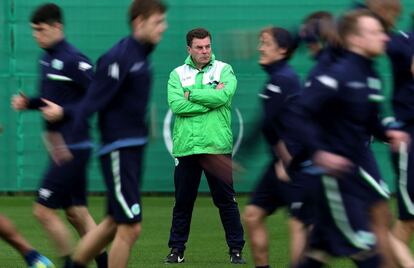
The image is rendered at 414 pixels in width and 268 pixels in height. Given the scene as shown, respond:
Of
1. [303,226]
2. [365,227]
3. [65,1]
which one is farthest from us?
[65,1]

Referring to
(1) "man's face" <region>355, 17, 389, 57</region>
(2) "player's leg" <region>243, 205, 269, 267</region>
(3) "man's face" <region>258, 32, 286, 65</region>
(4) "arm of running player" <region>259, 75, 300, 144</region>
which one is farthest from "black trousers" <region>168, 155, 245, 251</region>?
(1) "man's face" <region>355, 17, 389, 57</region>

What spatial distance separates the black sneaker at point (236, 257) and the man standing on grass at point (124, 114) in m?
2.95

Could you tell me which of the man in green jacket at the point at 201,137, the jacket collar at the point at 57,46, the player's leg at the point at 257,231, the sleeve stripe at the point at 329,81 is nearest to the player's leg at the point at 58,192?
the jacket collar at the point at 57,46

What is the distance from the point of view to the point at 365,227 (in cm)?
756

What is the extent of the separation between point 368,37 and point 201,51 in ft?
15.0

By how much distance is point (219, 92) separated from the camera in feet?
40.7

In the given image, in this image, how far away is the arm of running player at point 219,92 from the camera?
12375 millimetres

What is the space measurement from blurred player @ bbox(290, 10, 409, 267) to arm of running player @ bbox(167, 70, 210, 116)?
189 inches

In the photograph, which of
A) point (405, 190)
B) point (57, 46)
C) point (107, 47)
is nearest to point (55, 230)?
point (57, 46)

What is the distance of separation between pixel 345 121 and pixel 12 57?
10.8 metres

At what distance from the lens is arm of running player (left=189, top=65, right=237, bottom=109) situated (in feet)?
40.6

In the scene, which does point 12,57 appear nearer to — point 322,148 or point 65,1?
point 65,1

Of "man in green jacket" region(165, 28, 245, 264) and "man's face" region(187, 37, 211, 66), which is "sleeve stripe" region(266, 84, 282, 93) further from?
"man's face" region(187, 37, 211, 66)

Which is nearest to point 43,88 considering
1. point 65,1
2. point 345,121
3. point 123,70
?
point 123,70
